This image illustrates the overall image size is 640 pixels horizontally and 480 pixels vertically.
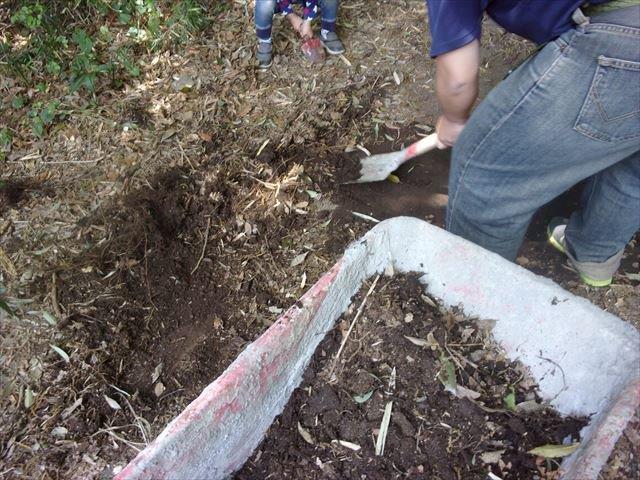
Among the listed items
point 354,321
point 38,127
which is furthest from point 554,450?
point 38,127

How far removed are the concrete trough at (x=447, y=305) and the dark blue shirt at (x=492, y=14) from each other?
2.04ft

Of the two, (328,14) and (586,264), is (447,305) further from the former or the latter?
(328,14)

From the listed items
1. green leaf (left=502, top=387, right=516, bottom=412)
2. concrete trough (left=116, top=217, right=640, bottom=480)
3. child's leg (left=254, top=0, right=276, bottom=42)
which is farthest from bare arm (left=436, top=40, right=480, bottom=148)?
child's leg (left=254, top=0, right=276, bottom=42)

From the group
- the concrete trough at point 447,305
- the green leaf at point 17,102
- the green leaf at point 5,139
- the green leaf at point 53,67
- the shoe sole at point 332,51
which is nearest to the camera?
the concrete trough at point 447,305

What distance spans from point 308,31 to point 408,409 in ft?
8.90

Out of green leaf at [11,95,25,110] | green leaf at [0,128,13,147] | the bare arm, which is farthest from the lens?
green leaf at [11,95,25,110]

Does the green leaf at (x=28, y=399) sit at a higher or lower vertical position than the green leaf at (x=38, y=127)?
lower

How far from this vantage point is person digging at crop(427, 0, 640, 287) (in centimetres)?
145

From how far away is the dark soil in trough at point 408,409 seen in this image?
1.72m

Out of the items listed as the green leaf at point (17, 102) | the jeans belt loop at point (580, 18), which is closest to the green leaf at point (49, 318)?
the green leaf at point (17, 102)

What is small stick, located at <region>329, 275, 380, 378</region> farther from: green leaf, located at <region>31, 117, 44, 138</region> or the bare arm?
green leaf, located at <region>31, 117, 44, 138</region>

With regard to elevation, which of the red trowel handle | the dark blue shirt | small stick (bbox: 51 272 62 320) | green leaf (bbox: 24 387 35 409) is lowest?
green leaf (bbox: 24 387 35 409)

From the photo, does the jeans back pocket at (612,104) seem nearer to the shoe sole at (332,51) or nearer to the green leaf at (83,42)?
the shoe sole at (332,51)

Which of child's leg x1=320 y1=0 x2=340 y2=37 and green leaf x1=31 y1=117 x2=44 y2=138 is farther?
child's leg x1=320 y1=0 x2=340 y2=37
